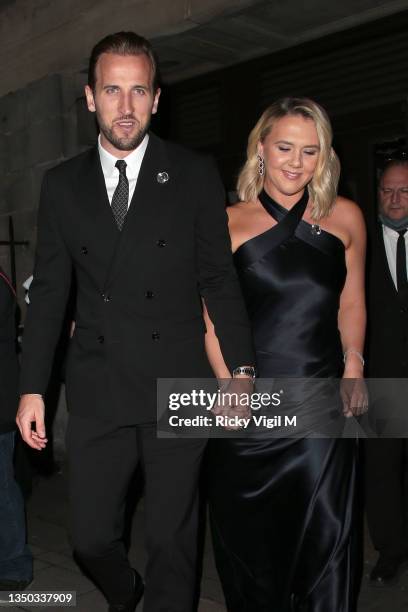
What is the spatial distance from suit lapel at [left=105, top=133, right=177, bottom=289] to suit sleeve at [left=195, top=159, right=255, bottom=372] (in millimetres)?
126

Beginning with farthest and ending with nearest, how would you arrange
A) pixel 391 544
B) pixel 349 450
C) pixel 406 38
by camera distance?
1. pixel 406 38
2. pixel 391 544
3. pixel 349 450

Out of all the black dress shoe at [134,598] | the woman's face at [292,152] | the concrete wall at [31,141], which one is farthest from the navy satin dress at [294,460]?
the concrete wall at [31,141]

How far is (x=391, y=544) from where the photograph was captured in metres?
4.14

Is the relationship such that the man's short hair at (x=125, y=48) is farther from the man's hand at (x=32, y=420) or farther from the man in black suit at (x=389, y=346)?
the man in black suit at (x=389, y=346)

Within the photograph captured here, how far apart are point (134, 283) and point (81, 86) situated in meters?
5.14

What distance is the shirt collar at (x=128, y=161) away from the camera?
2.90 m

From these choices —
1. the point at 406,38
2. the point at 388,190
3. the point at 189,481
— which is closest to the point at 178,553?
the point at 189,481

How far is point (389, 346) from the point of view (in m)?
4.18

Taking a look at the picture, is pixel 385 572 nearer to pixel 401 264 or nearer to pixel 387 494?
pixel 387 494

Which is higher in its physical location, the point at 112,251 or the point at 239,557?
the point at 112,251

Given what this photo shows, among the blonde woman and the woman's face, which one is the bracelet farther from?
the woman's face

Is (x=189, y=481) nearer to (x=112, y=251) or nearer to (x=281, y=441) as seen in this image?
(x=281, y=441)

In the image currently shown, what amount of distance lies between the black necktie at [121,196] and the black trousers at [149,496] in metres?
0.78

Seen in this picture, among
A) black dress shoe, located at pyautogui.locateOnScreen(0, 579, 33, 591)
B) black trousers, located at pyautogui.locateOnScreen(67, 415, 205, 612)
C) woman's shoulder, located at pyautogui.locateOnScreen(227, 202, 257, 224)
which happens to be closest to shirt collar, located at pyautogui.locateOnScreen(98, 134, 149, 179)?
woman's shoulder, located at pyautogui.locateOnScreen(227, 202, 257, 224)
